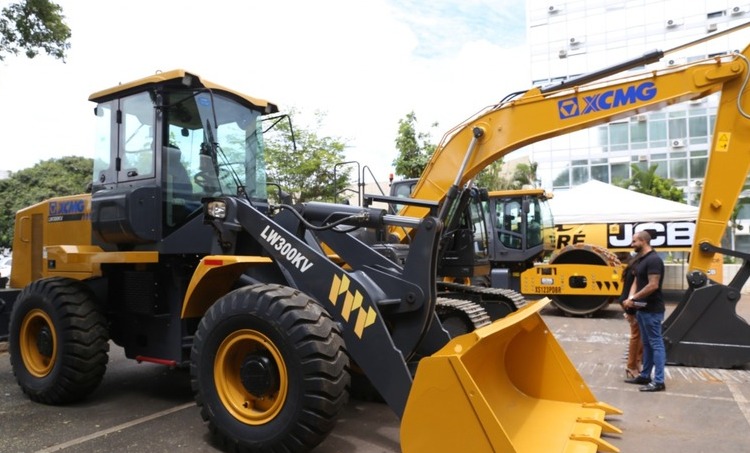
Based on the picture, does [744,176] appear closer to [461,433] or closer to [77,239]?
[461,433]

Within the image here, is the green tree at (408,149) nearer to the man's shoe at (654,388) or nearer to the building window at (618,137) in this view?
the man's shoe at (654,388)

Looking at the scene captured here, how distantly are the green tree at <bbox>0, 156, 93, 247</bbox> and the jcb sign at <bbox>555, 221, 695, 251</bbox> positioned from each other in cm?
2511

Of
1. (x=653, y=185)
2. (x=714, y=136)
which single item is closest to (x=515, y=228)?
(x=714, y=136)

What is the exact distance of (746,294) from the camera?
1831 centimetres

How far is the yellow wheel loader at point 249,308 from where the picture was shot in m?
3.83

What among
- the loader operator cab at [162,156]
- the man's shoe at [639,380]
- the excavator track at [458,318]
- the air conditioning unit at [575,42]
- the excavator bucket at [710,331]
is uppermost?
the air conditioning unit at [575,42]

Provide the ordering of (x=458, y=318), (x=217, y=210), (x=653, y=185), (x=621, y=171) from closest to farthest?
(x=217, y=210) → (x=458, y=318) → (x=653, y=185) → (x=621, y=171)

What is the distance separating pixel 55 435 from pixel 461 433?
3.46m

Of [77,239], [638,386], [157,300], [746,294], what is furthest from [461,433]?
[746,294]

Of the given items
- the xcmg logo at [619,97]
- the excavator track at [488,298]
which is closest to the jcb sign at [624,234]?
the xcmg logo at [619,97]

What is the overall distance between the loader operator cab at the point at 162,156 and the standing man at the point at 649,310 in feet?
14.6

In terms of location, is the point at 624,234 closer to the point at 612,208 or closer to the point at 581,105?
the point at 612,208

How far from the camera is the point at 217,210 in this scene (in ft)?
16.3

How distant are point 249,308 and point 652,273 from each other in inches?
179
